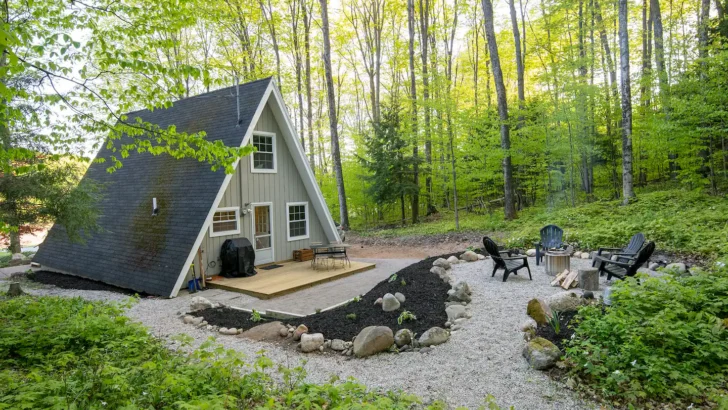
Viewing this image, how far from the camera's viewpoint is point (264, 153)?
10.5 m

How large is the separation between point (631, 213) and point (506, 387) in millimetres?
9840

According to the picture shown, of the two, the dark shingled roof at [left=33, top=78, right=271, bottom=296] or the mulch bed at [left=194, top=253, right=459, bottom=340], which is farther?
the dark shingled roof at [left=33, top=78, right=271, bottom=296]

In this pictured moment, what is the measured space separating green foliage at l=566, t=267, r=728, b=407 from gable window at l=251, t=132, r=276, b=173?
27.3 feet

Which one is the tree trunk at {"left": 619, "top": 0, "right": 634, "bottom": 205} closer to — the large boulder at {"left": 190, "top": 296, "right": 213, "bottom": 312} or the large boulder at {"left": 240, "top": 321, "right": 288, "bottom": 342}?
the large boulder at {"left": 240, "top": 321, "right": 288, "bottom": 342}

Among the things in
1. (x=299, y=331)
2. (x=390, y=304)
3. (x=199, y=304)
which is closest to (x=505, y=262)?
(x=390, y=304)

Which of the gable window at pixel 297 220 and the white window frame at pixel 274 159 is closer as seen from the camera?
the white window frame at pixel 274 159

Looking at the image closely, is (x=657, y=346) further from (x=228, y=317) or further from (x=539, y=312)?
(x=228, y=317)

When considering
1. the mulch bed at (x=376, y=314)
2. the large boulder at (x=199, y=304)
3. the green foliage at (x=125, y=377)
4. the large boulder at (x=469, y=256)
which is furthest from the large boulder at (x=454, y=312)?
the large boulder at (x=199, y=304)

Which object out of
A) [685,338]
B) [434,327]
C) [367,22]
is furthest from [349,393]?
[367,22]

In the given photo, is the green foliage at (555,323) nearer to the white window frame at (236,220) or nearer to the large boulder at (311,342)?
the large boulder at (311,342)

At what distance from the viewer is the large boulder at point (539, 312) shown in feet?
15.9

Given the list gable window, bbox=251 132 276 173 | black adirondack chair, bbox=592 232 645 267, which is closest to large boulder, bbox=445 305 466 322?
black adirondack chair, bbox=592 232 645 267

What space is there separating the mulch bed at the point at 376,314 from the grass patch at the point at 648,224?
459cm

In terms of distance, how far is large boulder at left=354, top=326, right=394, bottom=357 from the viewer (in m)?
4.66
